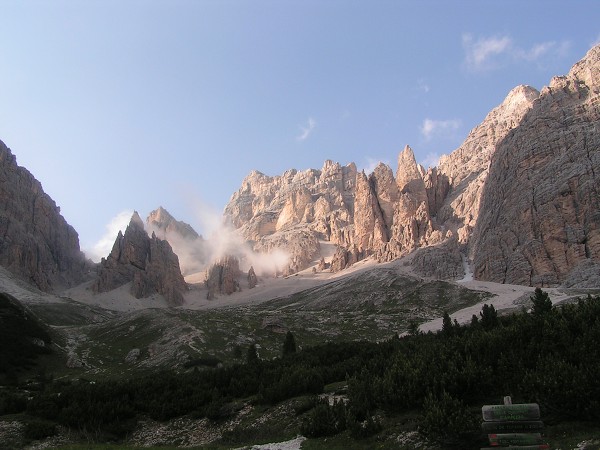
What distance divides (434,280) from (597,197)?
64.2 metres

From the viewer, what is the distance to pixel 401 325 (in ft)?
401

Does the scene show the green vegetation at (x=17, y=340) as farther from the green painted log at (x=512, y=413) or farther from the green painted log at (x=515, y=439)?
the green painted log at (x=515, y=439)

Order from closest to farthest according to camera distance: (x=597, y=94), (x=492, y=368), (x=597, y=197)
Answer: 1. (x=492, y=368)
2. (x=597, y=197)
3. (x=597, y=94)

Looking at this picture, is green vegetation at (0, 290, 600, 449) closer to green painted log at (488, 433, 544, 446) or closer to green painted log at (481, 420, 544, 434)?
green painted log at (481, 420, 544, 434)

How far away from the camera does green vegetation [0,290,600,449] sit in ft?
58.0

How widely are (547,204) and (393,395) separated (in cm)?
17046

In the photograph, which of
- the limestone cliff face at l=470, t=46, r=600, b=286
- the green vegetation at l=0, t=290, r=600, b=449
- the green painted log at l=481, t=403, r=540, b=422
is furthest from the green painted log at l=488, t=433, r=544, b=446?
the limestone cliff face at l=470, t=46, r=600, b=286

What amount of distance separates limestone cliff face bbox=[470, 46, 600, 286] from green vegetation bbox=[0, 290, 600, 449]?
14484cm

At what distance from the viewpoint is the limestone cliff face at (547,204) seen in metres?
155

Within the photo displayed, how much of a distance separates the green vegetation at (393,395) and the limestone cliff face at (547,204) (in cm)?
14484

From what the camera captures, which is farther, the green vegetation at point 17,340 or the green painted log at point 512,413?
the green vegetation at point 17,340

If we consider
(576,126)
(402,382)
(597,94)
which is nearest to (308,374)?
(402,382)

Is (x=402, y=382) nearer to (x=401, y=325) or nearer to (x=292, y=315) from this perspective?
(x=401, y=325)

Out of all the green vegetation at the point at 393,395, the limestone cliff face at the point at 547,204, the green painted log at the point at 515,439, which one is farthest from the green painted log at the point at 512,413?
the limestone cliff face at the point at 547,204
